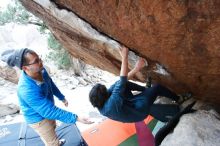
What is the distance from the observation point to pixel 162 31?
3273 millimetres

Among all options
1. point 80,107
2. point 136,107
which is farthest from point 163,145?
point 80,107

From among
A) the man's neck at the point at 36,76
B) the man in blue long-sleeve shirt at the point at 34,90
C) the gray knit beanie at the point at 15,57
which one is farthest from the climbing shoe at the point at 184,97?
the gray knit beanie at the point at 15,57

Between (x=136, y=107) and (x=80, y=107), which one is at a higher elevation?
A: (x=136, y=107)

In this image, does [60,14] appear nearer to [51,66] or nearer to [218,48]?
[218,48]

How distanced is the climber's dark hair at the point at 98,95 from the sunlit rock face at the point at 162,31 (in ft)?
2.20

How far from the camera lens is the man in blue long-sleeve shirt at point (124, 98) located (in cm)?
405

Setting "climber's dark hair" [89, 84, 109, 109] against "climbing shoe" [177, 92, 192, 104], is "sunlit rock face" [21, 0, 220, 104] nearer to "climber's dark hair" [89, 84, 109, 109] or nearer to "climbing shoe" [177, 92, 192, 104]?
"climbing shoe" [177, 92, 192, 104]

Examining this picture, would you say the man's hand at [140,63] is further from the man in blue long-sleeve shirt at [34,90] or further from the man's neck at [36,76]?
the man's neck at [36,76]

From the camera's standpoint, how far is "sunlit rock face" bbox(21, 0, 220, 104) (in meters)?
2.90

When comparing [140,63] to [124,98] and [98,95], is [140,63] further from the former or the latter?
[98,95]

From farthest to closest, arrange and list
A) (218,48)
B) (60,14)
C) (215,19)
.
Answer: (60,14)
(218,48)
(215,19)

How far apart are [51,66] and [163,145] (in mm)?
12729

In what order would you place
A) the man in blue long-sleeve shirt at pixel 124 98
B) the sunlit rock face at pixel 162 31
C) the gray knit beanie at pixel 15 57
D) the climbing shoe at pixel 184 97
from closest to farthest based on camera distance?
the sunlit rock face at pixel 162 31 < the gray knit beanie at pixel 15 57 < the man in blue long-sleeve shirt at pixel 124 98 < the climbing shoe at pixel 184 97

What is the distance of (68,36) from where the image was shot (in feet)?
17.3
